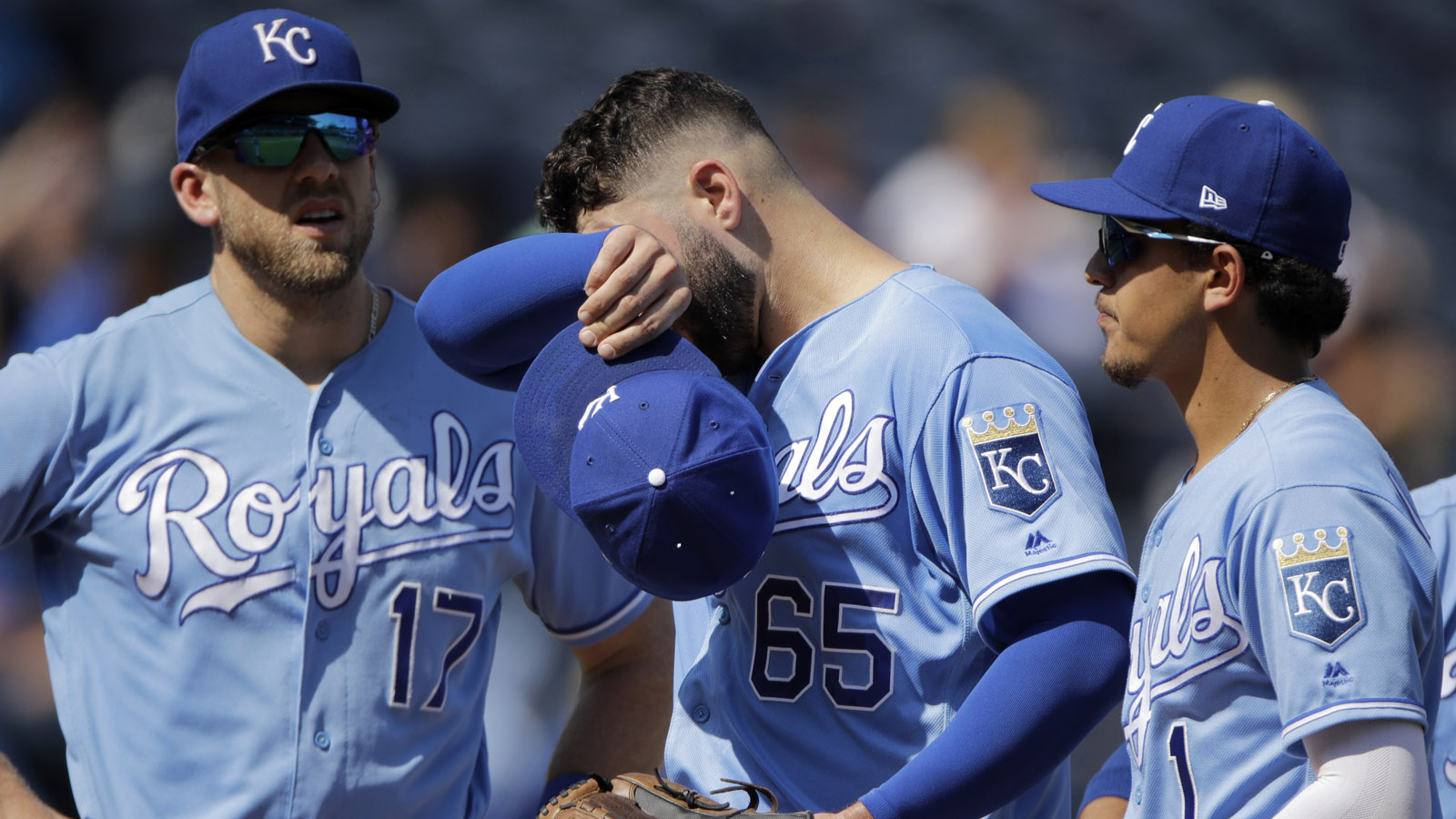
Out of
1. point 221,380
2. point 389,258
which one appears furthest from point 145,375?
point 389,258

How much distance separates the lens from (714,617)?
186cm

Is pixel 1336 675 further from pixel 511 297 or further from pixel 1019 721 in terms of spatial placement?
pixel 511 297

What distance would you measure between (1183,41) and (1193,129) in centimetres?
322

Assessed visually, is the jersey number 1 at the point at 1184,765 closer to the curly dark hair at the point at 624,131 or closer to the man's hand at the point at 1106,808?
the man's hand at the point at 1106,808

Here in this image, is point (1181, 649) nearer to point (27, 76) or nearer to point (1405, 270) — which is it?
point (1405, 270)

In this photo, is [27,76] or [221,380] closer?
[221,380]

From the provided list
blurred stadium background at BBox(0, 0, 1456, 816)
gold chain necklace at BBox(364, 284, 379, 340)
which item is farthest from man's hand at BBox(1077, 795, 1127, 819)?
blurred stadium background at BBox(0, 0, 1456, 816)

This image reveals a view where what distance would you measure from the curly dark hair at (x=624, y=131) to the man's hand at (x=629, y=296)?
324 mm

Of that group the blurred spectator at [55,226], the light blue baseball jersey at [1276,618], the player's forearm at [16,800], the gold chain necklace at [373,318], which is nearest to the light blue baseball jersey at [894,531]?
the light blue baseball jersey at [1276,618]

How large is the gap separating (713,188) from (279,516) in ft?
2.58

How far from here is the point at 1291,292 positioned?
175 centimetres

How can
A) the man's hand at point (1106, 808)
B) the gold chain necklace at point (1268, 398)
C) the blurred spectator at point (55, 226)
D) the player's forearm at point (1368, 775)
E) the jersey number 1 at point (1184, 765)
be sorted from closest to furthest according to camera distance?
the player's forearm at point (1368, 775) < the jersey number 1 at point (1184, 765) < the gold chain necklace at point (1268, 398) < the man's hand at point (1106, 808) < the blurred spectator at point (55, 226)

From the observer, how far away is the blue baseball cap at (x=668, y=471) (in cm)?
147

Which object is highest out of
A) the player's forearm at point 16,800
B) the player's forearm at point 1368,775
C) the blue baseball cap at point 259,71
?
the blue baseball cap at point 259,71
